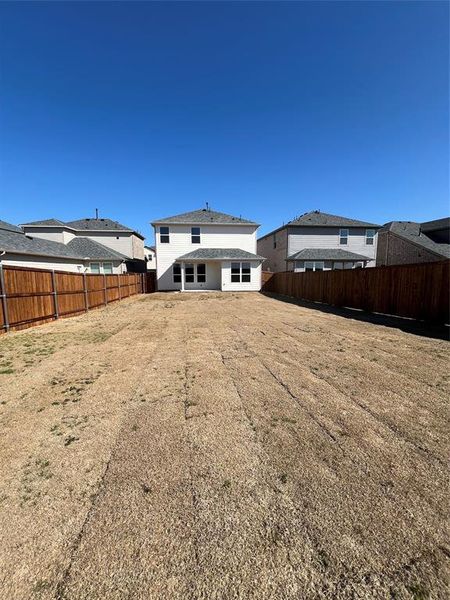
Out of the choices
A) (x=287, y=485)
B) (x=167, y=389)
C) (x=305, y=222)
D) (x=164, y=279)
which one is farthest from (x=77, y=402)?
(x=305, y=222)

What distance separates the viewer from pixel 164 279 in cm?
2466

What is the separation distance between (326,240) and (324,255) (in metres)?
2.24

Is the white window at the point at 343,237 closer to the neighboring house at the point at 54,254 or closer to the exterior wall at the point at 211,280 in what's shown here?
the exterior wall at the point at 211,280

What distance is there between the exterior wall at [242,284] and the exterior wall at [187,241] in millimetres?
2930

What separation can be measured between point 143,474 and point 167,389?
1.69m

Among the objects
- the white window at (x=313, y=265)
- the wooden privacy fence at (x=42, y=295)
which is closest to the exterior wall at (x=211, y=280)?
the white window at (x=313, y=265)

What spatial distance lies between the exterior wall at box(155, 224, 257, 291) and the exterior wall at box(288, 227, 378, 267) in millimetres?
3769

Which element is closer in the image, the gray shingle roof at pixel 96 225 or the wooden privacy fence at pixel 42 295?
the wooden privacy fence at pixel 42 295

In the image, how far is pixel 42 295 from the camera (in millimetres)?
9328

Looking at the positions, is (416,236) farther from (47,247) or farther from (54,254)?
(47,247)

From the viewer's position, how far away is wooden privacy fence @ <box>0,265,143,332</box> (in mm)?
7809

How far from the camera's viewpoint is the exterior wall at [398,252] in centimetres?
2333

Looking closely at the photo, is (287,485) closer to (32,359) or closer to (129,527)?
(129,527)

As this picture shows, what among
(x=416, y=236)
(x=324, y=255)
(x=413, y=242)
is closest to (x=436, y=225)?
(x=416, y=236)
